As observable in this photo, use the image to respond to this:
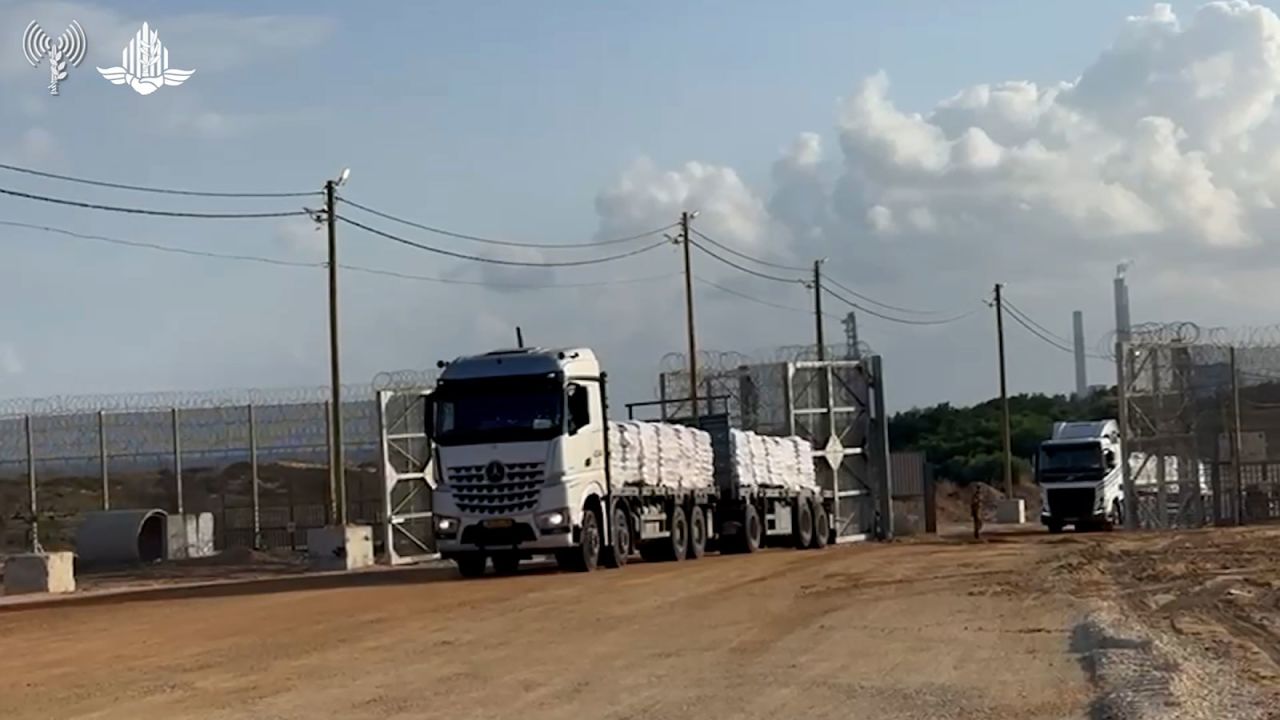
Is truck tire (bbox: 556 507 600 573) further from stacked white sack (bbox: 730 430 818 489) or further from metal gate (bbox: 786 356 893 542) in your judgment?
metal gate (bbox: 786 356 893 542)

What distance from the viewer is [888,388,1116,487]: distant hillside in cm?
9362

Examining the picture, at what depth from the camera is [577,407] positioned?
28.1 meters

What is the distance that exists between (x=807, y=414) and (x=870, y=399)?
178 centimetres

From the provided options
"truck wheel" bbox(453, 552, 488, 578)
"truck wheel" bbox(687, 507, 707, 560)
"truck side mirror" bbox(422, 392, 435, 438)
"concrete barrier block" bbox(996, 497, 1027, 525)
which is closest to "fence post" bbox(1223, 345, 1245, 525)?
"truck wheel" bbox(687, 507, 707, 560)

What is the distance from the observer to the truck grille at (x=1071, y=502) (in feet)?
167

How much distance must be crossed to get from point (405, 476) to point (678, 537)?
8451 millimetres

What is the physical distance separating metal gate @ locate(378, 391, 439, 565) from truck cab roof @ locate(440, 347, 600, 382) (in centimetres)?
1067

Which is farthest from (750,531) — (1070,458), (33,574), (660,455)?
(1070,458)

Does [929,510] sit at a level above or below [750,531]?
below

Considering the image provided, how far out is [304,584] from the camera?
97.7 ft

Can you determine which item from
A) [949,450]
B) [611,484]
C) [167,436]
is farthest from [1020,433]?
[611,484]

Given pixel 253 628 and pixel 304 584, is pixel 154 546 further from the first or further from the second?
pixel 253 628

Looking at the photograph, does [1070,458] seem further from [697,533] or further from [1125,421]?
[697,533]

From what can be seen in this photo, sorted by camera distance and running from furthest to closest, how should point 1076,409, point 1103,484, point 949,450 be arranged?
point 1076,409, point 949,450, point 1103,484
